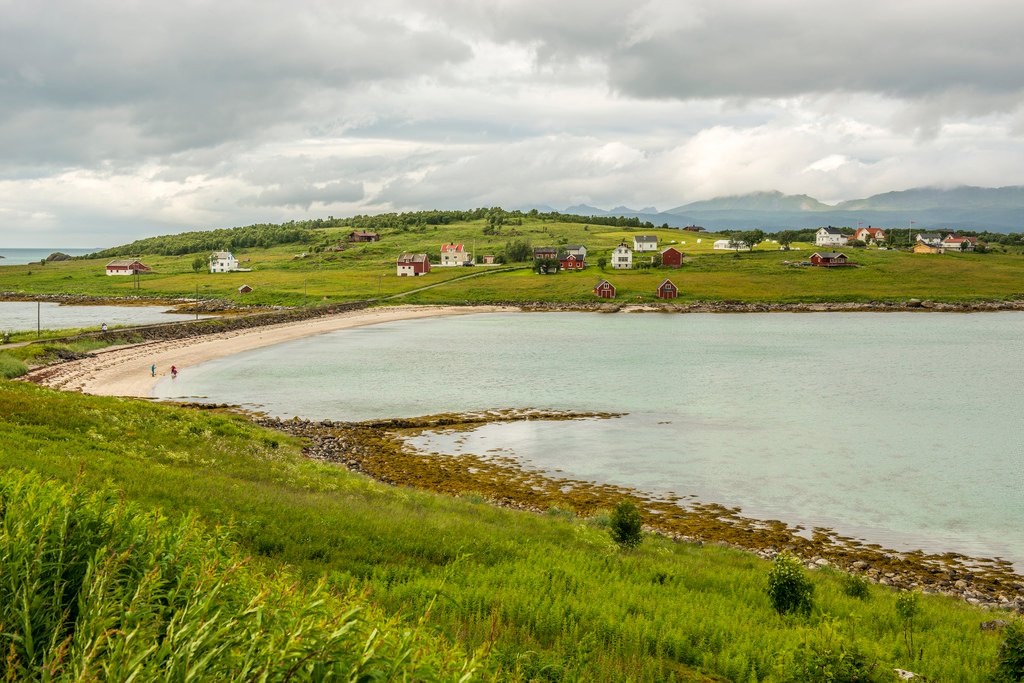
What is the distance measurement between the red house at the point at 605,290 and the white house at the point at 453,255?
6086cm

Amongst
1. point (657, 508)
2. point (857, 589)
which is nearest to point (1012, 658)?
point (857, 589)

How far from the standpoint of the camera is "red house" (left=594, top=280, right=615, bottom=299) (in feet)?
482

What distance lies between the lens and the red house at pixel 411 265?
179 metres

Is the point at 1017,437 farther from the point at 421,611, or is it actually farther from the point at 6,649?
the point at 6,649

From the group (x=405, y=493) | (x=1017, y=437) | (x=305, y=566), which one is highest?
(x=305, y=566)

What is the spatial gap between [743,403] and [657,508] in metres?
27.5

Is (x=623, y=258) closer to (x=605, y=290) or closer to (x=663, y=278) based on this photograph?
(x=663, y=278)

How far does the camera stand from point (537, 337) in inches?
3866

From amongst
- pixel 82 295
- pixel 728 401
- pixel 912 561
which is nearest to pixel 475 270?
pixel 82 295

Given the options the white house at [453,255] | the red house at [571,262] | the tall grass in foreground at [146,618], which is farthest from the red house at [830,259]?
the tall grass in foreground at [146,618]

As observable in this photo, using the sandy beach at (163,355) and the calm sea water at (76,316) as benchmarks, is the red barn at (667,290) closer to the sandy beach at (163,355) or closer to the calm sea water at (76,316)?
the sandy beach at (163,355)

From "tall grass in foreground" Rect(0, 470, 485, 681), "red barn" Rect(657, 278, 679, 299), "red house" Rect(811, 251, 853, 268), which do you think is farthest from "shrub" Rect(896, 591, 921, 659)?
"red house" Rect(811, 251, 853, 268)

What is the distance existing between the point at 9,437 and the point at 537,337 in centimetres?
8068

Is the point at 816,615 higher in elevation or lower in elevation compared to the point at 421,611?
lower
